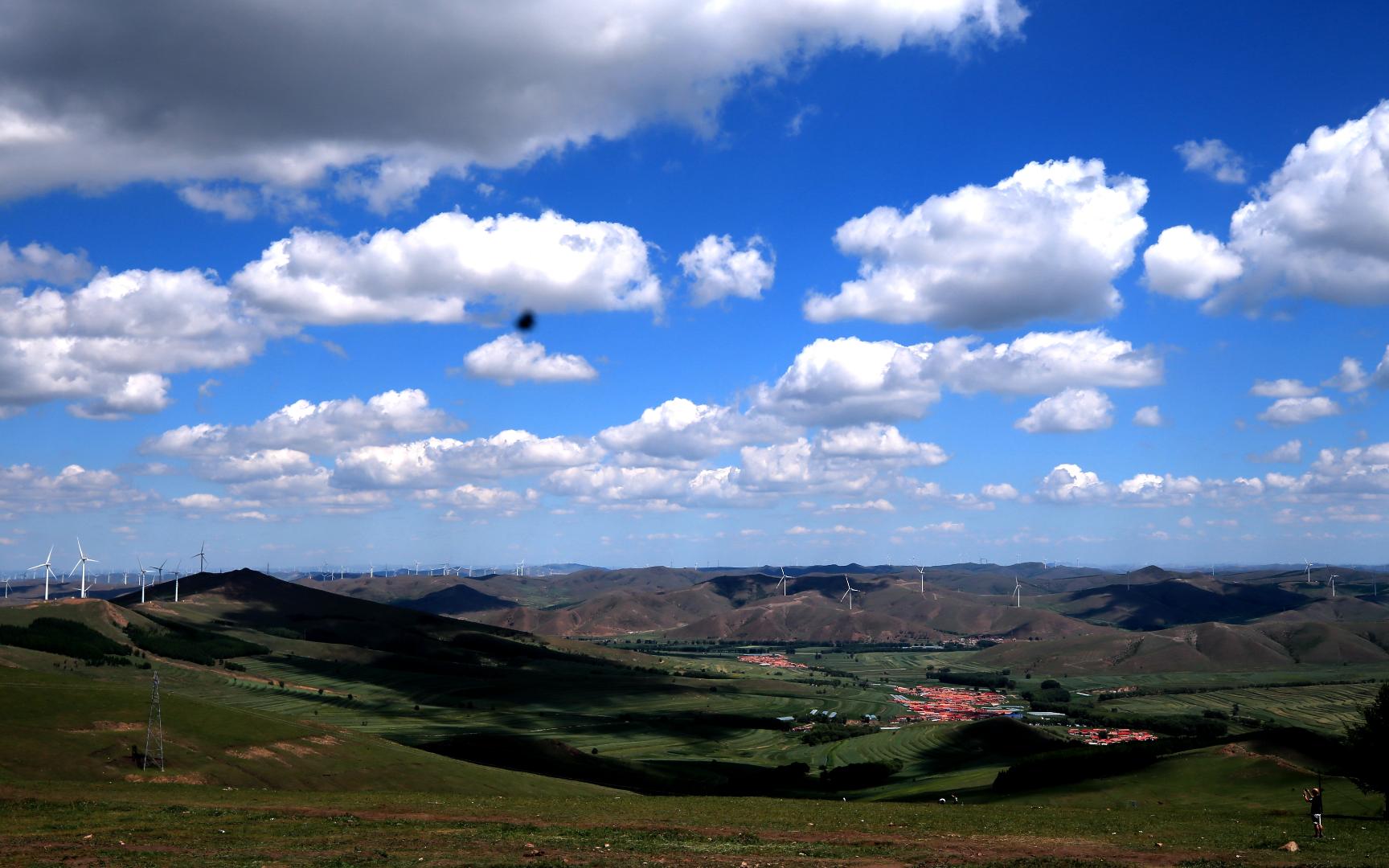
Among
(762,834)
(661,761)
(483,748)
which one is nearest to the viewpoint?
(762,834)

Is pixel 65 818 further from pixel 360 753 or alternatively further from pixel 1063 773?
pixel 1063 773

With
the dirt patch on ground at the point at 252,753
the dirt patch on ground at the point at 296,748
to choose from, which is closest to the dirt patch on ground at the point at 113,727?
the dirt patch on ground at the point at 252,753

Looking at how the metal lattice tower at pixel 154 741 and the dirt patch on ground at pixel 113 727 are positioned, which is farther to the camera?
the dirt patch on ground at pixel 113 727

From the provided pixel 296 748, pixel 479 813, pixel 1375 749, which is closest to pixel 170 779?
pixel 296 748

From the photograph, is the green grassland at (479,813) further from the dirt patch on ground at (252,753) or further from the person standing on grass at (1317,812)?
the person standing on grass at (1317,812)

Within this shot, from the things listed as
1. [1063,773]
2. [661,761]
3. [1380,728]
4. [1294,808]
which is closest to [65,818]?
[1380,728]

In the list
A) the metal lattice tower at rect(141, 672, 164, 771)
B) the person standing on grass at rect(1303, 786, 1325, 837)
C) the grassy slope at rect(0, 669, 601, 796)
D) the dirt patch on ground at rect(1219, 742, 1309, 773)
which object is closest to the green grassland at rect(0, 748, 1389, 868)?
the person standing on grass at rect(1303, 786, 1325, 837)
